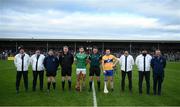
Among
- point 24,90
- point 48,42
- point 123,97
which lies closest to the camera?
point 123,97

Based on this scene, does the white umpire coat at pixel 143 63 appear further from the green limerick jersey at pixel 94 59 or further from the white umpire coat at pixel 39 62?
the white umpire coat at pixel 39 62

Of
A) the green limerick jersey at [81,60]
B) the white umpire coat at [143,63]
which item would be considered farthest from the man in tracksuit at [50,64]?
the white umpire coat at [143,63]

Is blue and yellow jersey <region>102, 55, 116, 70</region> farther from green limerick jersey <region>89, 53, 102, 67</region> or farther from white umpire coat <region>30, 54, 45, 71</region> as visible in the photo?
white umpire coat <region>30, 54, 45, 71</region>

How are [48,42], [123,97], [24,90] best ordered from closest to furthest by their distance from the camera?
[123,97] → [24,90] → [48,42]

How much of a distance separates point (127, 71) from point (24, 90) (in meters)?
4.76

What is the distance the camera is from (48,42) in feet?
260

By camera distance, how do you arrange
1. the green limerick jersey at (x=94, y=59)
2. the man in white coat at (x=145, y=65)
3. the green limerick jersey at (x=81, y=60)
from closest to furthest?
the man in white coat at (x=145, y=65) < the green limerick jersey at (x=81, y=60) < the green limerick jersey at (x=94, y=59)

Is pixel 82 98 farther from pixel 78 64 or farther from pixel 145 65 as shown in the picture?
pixel 145 65

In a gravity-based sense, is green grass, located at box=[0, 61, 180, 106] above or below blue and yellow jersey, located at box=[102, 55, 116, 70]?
below

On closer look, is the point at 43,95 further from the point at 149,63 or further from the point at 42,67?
the point at 149,63

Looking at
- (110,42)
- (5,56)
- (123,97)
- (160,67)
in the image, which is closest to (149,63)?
(160,67)

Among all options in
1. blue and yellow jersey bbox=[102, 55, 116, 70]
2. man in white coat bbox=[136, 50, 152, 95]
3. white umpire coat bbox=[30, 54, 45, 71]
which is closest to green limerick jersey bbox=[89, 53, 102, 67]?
blue and yellow jersey bbox=[102, 55, 116, 70]

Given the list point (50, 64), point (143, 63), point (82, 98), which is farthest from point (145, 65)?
point (50, 64)

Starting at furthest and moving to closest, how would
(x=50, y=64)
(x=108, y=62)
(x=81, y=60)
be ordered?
(x=108, y=62), (x=81, y=60), (x=50, y=64)
